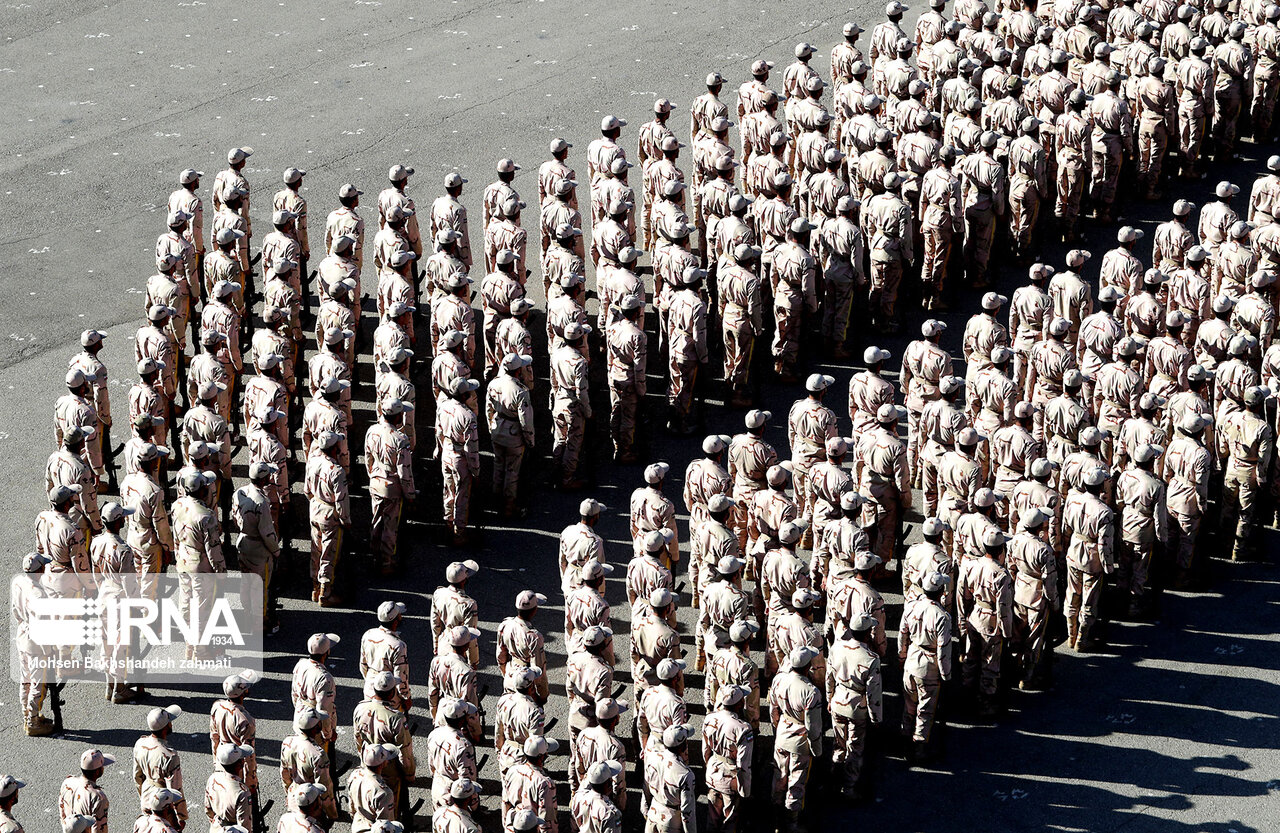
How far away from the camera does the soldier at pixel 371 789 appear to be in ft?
53.3

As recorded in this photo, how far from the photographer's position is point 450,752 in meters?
16.2

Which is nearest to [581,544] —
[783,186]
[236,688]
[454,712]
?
[454,712]

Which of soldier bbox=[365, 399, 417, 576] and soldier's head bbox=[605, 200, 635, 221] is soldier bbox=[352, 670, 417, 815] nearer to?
soldier bbox=[365, 399, 417, 576]

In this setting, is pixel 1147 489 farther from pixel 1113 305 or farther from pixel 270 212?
pixel 270 212

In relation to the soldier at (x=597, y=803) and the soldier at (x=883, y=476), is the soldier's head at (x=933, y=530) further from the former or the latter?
the soldier at (x=597, y=803)

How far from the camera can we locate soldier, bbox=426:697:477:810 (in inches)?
637

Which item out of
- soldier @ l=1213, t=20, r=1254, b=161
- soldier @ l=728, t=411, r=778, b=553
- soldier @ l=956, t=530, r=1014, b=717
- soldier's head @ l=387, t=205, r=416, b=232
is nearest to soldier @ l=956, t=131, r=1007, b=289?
soldier @ l=1213, t=20, r=1254, b=161

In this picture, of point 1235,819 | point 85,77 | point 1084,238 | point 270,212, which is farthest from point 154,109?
point 1235,819

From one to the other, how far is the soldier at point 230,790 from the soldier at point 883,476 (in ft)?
21.9

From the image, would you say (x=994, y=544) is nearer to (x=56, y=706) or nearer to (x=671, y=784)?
(x=671, y=784)

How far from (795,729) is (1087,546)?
3.75 metres

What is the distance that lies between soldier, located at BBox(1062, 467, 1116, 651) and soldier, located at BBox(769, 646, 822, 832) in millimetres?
3310

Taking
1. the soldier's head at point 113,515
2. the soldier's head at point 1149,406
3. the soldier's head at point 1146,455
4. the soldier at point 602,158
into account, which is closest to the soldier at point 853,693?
the soldier's head at point 1146,455

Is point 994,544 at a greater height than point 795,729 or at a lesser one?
greater
